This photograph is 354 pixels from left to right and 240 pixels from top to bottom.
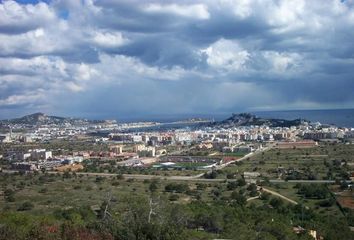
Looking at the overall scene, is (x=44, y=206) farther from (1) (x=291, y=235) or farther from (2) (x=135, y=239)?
(2) (x=135, y=239)

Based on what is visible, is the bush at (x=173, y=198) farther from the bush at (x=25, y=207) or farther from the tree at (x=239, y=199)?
the bush at (x=25, y=207)

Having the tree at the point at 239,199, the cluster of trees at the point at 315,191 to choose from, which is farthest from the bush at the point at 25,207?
the cluster of trees at the point at 315,191

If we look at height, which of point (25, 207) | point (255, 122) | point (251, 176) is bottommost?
point (251, 176)

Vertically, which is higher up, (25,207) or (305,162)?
(25,207)

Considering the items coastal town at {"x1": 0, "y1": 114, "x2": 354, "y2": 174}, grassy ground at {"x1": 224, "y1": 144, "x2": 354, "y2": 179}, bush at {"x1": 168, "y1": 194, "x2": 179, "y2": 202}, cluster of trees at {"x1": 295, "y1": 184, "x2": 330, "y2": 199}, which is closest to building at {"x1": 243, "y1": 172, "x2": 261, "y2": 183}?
grassy ground at {"x1": 224, "y1": 144, "x2": 354, "y2": 179}

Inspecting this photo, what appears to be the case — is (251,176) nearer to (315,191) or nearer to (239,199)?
(315,191)

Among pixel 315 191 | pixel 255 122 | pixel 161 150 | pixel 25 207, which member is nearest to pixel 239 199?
pixel 315 191

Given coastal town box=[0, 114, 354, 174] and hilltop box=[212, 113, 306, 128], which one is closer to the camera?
coastal town box=[0, 114, 354, 174]

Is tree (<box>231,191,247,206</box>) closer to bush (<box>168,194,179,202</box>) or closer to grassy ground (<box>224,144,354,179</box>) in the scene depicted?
bush (<box>168,194,179,202</box>)

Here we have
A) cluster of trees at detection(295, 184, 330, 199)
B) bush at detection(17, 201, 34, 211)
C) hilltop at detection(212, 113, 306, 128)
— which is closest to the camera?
bush at detection(17, 201, 34, 211)

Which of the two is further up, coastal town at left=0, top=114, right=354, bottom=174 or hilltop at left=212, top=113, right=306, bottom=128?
hilltop at left=212, top=113, right=306, bottom=128

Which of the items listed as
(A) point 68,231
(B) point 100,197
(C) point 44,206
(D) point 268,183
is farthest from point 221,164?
(A) point 68,231
